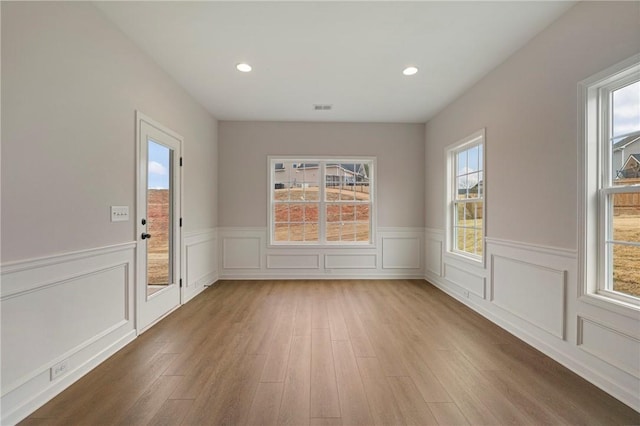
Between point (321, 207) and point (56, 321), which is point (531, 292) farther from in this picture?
point (56, 321)

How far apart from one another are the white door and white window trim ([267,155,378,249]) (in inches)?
63.4

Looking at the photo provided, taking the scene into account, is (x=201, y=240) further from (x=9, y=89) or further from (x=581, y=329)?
(x=581, y=329)

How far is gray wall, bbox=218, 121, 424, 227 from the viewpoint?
4680 millimetres

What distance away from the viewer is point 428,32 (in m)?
2.35

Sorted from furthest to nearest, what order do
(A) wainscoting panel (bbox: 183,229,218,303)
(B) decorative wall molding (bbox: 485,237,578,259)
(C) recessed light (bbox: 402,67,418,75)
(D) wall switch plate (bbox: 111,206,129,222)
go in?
(A) wainscoting panel (bbox: 183,229,218,303) → (C) recessed light (bbox: 402,67,418,75) → (D) wall switch plate (bbox: 111,206,129,222) → (B) decorative wall molding (bbox: 485,237,578,259)

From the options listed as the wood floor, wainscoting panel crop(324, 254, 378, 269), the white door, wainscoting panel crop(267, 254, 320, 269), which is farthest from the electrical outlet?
wainscoting panel crop(324, 254, 378, 269)

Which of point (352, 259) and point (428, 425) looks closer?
point (428, 425)

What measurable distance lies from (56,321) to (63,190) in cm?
87

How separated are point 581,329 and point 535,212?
966 millimetres

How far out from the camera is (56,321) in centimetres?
177

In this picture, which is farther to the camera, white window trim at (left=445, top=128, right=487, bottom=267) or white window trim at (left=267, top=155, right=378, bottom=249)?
white window trim at (left=267, top=155, right=378, bottom=249)

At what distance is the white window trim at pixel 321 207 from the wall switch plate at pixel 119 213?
2425 mm

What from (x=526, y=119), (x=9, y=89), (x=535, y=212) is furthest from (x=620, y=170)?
(x=9, y=89)

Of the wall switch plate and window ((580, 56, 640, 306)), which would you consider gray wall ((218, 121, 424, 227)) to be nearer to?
the wall switch plate
